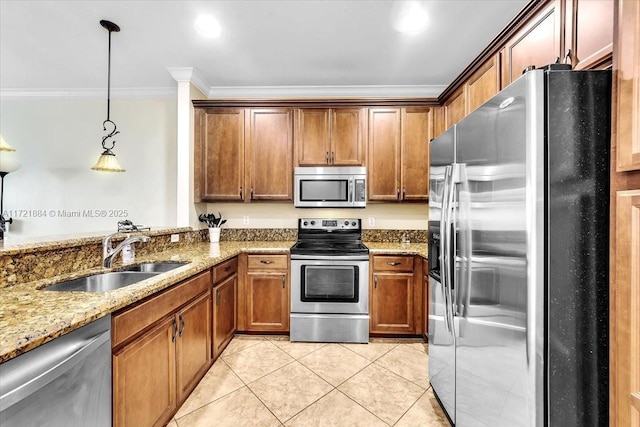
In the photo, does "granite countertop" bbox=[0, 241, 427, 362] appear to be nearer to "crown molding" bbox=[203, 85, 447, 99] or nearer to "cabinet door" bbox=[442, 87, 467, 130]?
"crown molding" bbox=[203, 85, 447, 99]

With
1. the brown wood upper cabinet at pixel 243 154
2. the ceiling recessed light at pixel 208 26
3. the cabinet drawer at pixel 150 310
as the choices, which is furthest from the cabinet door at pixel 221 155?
the cabinet drawer at pixel 150 310

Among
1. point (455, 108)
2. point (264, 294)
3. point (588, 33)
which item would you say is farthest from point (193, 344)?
point (455, 108)

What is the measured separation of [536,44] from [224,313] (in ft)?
9.46

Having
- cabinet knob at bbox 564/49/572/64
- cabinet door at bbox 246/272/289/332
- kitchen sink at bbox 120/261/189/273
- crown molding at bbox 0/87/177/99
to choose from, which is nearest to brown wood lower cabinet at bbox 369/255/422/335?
cabinet door at bbox 246/272/289/332

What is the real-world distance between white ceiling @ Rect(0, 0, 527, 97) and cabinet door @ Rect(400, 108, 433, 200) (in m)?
Result: 0.40

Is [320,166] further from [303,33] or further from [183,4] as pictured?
[183,4]

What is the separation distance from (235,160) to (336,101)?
127 centimetres

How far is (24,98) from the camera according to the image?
3574 millimetres

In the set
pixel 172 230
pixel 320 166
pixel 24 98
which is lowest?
pixel 172 230

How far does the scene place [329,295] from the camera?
2.76 meters

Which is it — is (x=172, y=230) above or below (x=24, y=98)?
below

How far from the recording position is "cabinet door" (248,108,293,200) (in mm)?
3139

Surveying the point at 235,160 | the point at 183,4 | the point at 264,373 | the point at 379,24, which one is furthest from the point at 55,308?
the point at 379,24

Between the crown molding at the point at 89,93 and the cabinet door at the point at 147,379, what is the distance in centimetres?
298
